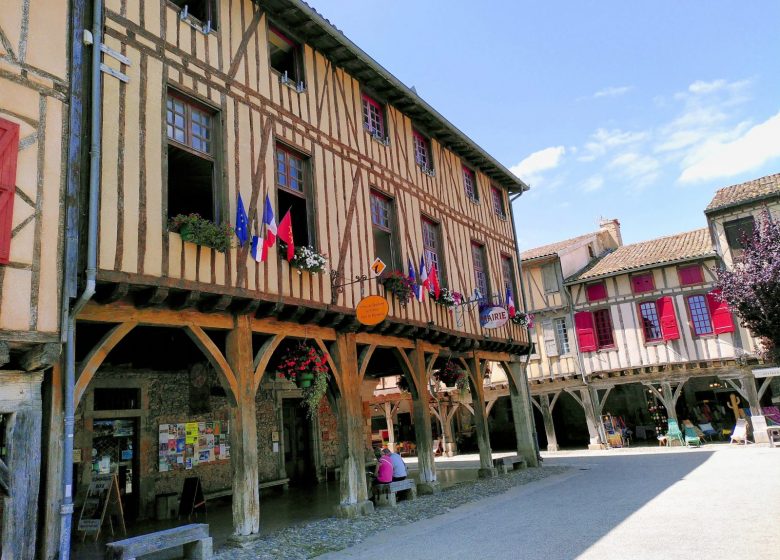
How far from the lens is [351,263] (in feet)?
A: 28.3

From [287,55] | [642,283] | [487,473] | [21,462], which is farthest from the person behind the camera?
[642,283]

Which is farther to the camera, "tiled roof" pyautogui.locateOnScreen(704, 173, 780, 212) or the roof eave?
"tiled roof" pyautogui.locateOnScreen(704, 173, 780, 212)

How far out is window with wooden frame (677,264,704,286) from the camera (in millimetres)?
17453

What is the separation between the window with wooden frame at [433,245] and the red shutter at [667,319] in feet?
32.5

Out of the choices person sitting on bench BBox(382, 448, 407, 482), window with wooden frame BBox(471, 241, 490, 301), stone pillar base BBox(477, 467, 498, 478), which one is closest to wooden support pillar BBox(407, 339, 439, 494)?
person sitting on bench BBox(382, 448, 407, 482)

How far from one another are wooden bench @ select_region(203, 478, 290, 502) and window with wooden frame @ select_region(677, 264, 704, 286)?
13461 millimetres

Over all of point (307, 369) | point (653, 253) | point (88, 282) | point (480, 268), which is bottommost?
point (307, 369)

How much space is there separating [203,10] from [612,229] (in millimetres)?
20881

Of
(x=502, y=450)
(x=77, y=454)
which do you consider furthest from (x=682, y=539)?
(x=502, y=450)

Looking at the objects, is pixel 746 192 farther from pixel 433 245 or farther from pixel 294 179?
pixel 294 179

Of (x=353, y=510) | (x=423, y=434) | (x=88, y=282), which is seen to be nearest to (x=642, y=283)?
(x=423, y=434)

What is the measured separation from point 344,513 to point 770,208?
15506 mm

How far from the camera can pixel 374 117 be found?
10.3 m

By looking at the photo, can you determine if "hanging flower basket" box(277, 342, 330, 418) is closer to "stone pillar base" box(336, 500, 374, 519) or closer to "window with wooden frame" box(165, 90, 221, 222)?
"stone pillar base" box(336, 500, 374, 519)
